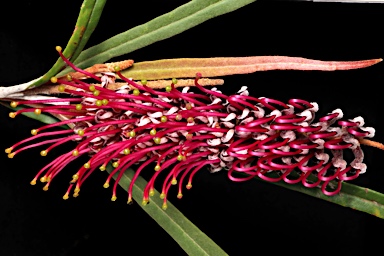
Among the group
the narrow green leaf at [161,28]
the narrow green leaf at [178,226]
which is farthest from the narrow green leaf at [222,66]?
the narrow green leaf at [178,226]

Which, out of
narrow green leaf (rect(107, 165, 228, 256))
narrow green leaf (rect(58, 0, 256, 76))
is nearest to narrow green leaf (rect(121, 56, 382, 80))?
narrow green leaf (rect(58, 0, 256, 76))

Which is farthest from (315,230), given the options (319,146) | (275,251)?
(319,146)

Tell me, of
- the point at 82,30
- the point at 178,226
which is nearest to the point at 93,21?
the point at 82,30

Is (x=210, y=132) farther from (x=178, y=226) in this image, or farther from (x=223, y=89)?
(x=223, y=89)

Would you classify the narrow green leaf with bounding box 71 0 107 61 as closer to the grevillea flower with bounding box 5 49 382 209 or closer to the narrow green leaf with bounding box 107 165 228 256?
the grevillea flower with bounding box 5 49 382 209

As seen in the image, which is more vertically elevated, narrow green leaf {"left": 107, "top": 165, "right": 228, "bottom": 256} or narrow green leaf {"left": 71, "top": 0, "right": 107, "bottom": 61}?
narrow green leaf {"left": 71, "top": 0, "right": 107, "bottom": 61}

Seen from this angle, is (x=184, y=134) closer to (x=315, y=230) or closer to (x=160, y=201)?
(x=160, y=201)
